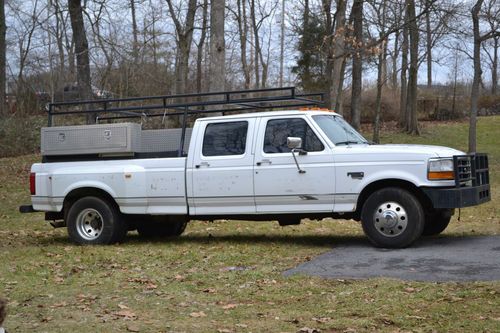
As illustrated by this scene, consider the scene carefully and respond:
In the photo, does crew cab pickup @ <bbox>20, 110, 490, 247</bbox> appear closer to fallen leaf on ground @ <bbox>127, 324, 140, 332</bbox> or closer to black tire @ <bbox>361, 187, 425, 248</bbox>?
black tire @ <bbox>361, 187, 425, 248</bbox>

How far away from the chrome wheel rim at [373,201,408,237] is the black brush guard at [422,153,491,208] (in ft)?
1.44

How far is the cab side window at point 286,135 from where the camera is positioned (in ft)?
32.8

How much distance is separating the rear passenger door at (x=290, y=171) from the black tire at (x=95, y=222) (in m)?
2.39

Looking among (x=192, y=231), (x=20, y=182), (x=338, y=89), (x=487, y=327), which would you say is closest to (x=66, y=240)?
(x=192, y=231)

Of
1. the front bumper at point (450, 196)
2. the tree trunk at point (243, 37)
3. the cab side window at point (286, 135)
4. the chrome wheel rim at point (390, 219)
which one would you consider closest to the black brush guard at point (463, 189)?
the front bumper at point (450, 196)

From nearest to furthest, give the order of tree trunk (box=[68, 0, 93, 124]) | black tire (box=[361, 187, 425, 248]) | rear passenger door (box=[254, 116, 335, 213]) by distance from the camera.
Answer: black tire (box=[361, 187, 425, 248]) < rear passenger door (box=[254, 116, 335, 213]) < tree trunk (box=[68, 0, 93, 124])

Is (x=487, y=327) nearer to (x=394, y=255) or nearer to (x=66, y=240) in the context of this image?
(x=394, y=255)

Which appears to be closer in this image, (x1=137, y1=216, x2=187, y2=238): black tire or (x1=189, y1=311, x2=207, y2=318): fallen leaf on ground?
(x1=189, y1=311, x2=207, y2=318): fallen leaf on ground

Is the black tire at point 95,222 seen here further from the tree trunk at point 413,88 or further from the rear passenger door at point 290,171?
the tree trunk at point 413,88

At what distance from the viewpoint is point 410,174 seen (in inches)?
369

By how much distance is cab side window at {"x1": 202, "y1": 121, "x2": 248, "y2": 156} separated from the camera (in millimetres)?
10438

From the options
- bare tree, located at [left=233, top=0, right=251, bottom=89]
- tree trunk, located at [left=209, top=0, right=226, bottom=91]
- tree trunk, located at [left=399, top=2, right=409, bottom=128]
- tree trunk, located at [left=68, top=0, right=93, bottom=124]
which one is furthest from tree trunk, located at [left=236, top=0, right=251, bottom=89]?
tree trunk, located at [left=209, top=0, right=226, bottom=91]

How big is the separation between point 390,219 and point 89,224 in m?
4.77

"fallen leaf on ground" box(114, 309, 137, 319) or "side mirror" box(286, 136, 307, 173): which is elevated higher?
"side mirror" box(286, 136, 307, 173)
